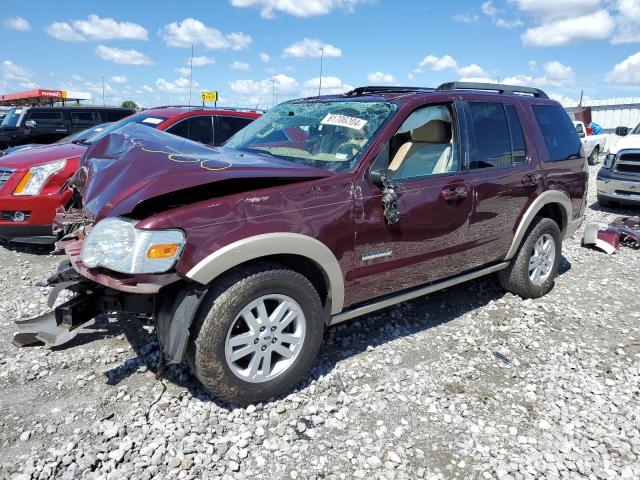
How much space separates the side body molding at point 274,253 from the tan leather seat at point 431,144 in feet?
3.19

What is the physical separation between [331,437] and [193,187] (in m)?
1.62

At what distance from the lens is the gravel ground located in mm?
2588

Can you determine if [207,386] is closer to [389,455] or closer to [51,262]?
[389,455]

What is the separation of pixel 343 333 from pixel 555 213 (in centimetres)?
269

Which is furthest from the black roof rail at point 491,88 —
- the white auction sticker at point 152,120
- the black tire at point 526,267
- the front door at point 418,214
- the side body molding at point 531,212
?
the white auction sticker at point 152,120

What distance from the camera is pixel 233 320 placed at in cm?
278

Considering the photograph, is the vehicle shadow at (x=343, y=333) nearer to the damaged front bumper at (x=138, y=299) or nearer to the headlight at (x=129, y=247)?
the damaged front bumper at (x=138, y=299)

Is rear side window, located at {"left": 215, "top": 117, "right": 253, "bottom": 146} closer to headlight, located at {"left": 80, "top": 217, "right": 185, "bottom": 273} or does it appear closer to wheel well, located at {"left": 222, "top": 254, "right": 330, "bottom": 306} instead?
wheel well, located at {"left": 222, "top": 254, "right": 330, "bottom": 306}

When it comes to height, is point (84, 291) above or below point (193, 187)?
below

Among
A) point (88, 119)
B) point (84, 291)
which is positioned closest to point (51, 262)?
point (84, 291)

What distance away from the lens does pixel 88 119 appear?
11742 millimetres

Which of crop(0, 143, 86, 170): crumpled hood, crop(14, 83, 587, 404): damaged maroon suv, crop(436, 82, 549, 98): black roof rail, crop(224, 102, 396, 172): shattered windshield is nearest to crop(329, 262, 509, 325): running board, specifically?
crop(14, 83, 587, 404): damaged maroon suv

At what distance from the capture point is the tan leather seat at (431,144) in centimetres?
366

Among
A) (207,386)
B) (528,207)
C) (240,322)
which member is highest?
(528,207)
